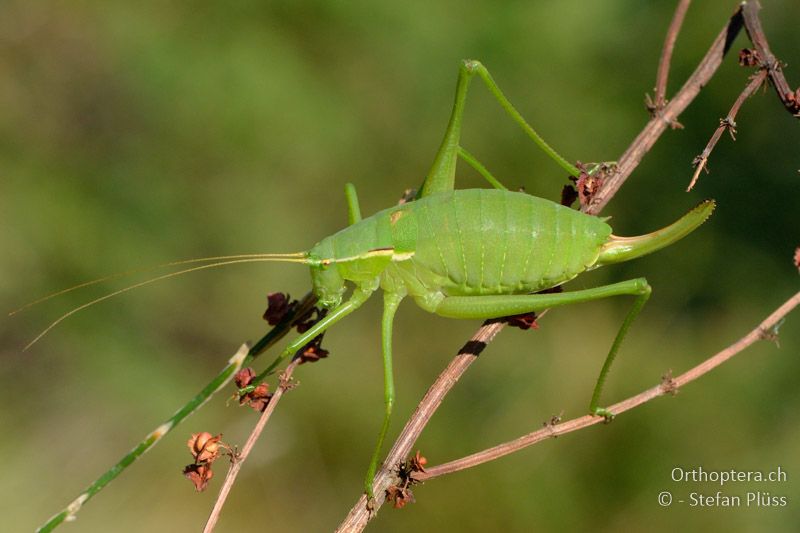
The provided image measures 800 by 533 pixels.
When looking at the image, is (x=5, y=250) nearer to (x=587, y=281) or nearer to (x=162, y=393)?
(x=162, y=393)

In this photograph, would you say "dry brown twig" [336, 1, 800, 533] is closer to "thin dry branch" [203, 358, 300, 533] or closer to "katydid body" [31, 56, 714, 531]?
"katydid body" [31, 56, 714, 531]

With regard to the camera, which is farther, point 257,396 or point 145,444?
point 257,396

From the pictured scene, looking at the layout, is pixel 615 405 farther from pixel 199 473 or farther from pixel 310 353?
pixel 199 473

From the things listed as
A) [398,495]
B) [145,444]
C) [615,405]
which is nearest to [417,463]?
[398,495]

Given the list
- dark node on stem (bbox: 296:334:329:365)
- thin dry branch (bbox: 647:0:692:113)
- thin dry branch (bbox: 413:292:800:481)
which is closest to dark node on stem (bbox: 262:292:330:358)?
dark node on stem (bbox: 296:334:329:365)

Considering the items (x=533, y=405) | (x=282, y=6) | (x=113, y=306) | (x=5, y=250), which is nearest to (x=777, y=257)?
(x=533, y=405)

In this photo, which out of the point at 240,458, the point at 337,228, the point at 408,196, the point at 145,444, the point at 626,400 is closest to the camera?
the point at 145,444
